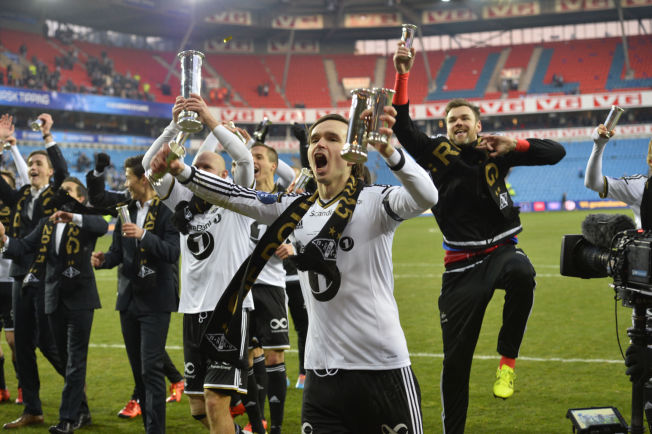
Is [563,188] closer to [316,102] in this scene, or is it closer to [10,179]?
[316,102]

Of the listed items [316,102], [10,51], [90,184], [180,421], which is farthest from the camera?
[316,102]

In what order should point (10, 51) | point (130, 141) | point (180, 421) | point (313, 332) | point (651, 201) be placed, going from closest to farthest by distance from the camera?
point (313, 332) < point (651, 201) < point (180, 421) < point (10, 51) < point (130, 141)

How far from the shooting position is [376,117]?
271cm

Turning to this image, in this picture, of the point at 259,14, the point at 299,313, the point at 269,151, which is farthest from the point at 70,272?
the point at 259,14

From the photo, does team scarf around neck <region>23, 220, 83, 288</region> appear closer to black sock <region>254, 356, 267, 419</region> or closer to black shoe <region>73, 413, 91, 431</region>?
black shoe <region>73, 413, 91, 431</region>

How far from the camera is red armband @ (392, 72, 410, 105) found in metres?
3.79

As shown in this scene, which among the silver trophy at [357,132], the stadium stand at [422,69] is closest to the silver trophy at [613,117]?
the silver trophy at [357,132]

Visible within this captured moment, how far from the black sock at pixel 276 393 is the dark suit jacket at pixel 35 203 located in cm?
272

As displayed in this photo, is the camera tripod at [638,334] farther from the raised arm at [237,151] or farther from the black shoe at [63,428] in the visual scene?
the black shoe at [63,428]

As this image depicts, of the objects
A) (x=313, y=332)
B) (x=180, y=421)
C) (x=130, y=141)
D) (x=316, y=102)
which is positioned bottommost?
(x=180, y=421)

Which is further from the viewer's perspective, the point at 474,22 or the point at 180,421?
the point at 474,22

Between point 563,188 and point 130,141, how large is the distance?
2850 cm

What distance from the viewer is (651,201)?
4457 mm

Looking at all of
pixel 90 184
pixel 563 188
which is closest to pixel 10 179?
pixel 90 184
